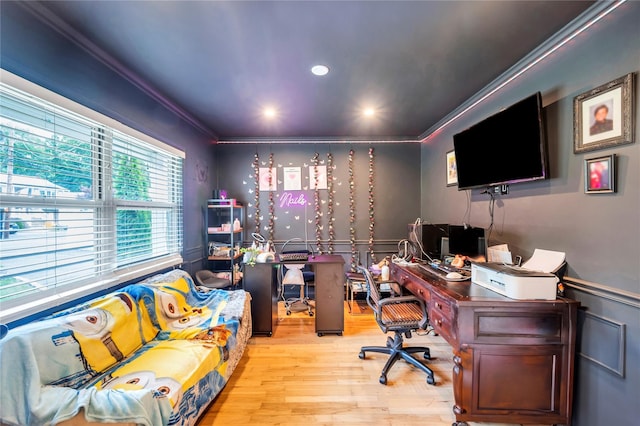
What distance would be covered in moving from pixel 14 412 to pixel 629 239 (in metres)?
3.07

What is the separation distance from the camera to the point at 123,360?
163cm

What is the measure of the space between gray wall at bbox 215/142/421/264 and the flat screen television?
154 cm

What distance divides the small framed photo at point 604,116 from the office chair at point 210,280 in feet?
11.9

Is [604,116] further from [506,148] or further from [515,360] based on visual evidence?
[515,360]

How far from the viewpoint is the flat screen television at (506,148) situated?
1762 mm

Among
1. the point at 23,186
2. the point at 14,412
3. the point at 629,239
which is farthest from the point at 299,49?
the point at 14,412

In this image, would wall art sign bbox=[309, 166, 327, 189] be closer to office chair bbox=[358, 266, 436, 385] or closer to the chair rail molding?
office chair bbox=[358, 266, 436, 385]

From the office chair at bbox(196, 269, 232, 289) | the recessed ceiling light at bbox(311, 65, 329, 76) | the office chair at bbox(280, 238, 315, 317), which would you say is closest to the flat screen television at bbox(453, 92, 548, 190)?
the recessed ceiling light at bbox(311, 65, 329, 76)

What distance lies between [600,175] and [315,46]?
1982 mm

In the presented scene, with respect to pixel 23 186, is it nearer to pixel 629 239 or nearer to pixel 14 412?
pixel 14 412

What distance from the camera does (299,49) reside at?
1828 millimetres

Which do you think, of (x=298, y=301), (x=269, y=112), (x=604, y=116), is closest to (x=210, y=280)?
(x=298, y=301)

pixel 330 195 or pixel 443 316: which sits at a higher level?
pixel 330 195

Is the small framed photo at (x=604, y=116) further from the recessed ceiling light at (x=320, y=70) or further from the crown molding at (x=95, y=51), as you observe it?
the crown molding at (x=95, y=51)
